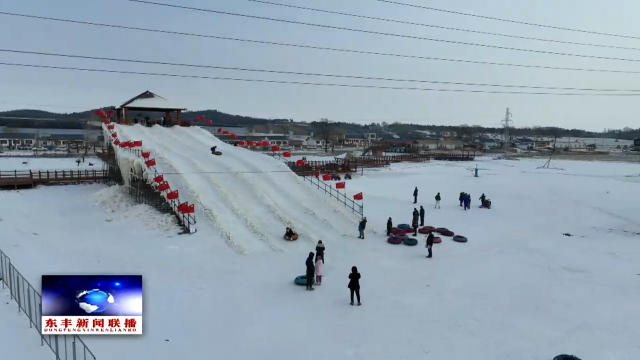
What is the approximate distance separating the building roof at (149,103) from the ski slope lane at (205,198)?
8.51m

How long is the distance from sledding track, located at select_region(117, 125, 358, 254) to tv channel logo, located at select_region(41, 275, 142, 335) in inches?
371

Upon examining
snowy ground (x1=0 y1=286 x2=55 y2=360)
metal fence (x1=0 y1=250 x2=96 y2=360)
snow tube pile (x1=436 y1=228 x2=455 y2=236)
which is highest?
metal fence (x1=0 y1=250 x2=96 y2=360)

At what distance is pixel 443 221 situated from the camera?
25531 millimetres

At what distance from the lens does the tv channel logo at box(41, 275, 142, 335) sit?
26.3ft

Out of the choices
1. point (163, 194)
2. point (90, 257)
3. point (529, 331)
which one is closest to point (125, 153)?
point (163, 194)

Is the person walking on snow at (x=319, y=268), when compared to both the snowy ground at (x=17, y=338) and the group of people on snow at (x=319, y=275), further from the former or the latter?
the snowy ground at (x=17, y=338)

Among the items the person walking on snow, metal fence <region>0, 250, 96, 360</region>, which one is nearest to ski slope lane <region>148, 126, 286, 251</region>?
the person walking on snow

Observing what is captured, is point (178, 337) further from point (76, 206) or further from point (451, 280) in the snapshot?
point (76, 206)

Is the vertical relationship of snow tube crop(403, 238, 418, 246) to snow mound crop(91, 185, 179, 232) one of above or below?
below

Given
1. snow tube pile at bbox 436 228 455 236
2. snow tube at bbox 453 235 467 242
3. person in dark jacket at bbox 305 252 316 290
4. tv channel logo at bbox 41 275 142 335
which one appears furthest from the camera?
snow tube pile at bbox 436 228 455 236

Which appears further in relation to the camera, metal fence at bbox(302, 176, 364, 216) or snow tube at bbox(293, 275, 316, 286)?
metal fence at bbox(302, 176, 364, 216)

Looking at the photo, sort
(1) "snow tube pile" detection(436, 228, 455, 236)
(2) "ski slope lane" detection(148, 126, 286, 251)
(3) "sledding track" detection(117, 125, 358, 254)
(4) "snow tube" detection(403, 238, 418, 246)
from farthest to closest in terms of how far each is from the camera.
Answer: (1) "snow tube pile" detection(436, 228, 455, 236)
(2) "ski slope lane" detection(148, 126, 286, 251)
(3) "sledding track" detection(117, 125, 358, 254)
(4) "snow tube" detection(403, 238, 418, 246)

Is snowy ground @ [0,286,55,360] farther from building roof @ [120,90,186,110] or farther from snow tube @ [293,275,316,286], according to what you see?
building roof @ [120,90,186,110]

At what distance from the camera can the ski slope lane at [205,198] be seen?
1909 cm
